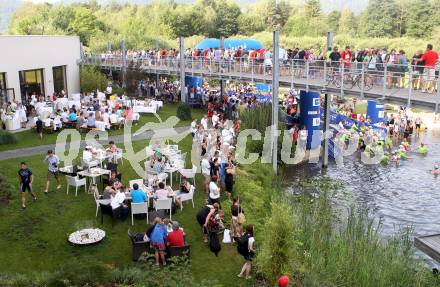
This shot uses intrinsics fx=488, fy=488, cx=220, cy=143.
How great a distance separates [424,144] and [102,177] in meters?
20.3

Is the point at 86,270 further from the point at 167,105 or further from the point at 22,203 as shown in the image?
the point at 167,105

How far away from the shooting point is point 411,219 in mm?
15984

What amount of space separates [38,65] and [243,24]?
5876cm

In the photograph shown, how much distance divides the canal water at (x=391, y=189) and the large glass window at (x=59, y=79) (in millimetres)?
17127

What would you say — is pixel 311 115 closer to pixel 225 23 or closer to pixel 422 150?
pixel 422 150

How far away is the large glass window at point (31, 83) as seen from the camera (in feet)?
91.5

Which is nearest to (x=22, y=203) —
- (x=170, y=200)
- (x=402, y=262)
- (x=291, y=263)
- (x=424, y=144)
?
(x=170, y=200)

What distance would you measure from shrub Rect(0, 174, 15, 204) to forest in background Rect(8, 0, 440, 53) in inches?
1504

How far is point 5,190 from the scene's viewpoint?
44.4 feet

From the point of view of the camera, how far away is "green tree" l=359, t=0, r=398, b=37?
8094cm

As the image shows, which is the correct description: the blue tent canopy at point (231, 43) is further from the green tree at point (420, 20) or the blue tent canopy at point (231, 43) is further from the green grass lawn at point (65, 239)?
the green tree at point (420, 20)

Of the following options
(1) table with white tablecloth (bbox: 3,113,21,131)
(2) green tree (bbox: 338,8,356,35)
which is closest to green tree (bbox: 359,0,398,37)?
(2) green tree (bbox: 338,8,356,35)
